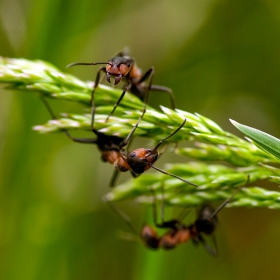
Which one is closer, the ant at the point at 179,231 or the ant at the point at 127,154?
the ant at the point at 127,154

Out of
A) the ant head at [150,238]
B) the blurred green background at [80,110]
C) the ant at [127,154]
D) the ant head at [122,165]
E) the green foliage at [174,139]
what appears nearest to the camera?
the green foliage at [174,139]

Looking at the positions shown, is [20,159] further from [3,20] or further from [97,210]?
[3,20]

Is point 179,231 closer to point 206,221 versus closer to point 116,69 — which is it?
point 206,221

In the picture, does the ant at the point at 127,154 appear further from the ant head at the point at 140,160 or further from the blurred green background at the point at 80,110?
the blurred green background at the point at 80,110

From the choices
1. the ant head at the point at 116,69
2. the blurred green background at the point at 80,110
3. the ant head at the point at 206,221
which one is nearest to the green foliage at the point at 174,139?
the ant head at the point at 116,69

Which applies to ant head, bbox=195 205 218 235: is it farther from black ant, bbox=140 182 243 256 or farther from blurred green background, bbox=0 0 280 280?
blurred green background, bbox=0 0 280 280

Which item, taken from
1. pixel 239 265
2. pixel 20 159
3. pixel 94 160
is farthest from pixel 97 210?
pixel 239 265

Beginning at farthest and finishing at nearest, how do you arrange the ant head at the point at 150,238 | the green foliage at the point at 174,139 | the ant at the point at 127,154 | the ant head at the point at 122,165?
the ant head at the point at 150,238, the ant head at the point at 122,165, the ant at the point at 127,154, the green foliage at the point at 174,139

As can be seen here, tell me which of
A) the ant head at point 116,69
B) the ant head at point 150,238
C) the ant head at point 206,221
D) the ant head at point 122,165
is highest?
the ant head at point 116,69
